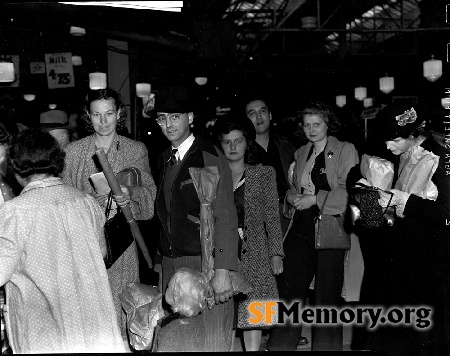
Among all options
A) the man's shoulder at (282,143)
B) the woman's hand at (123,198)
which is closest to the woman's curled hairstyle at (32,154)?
the woman's hand at (123,198)

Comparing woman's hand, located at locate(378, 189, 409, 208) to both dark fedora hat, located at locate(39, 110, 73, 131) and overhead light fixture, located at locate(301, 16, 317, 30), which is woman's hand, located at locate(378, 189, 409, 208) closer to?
dark fedora hat, located at locate(39, 110, 73, 131)

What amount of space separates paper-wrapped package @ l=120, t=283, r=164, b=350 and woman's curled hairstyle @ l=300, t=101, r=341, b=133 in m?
1.78

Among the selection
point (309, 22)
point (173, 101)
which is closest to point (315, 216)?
point (173, 101)

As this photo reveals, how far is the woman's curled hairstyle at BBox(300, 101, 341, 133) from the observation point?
464 cm

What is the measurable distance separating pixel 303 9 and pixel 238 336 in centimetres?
1307

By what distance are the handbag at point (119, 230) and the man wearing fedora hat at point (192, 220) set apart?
0.20m

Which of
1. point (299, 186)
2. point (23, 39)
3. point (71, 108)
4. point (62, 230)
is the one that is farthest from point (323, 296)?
point (71, 108)

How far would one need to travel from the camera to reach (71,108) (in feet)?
68.7

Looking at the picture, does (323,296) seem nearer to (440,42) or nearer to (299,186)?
(299,186)

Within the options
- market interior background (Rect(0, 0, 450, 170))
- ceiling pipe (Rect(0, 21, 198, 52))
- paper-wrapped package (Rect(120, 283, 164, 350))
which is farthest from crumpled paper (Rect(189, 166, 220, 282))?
ceiling pipe (Rect(0, 21, 198, 52))

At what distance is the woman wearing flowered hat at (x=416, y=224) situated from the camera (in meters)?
3.39

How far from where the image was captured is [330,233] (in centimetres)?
440

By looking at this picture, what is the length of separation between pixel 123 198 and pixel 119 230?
19cm

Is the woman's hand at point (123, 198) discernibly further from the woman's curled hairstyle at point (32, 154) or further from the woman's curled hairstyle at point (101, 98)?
the woman's curled hairstyle at point (32, 154)
